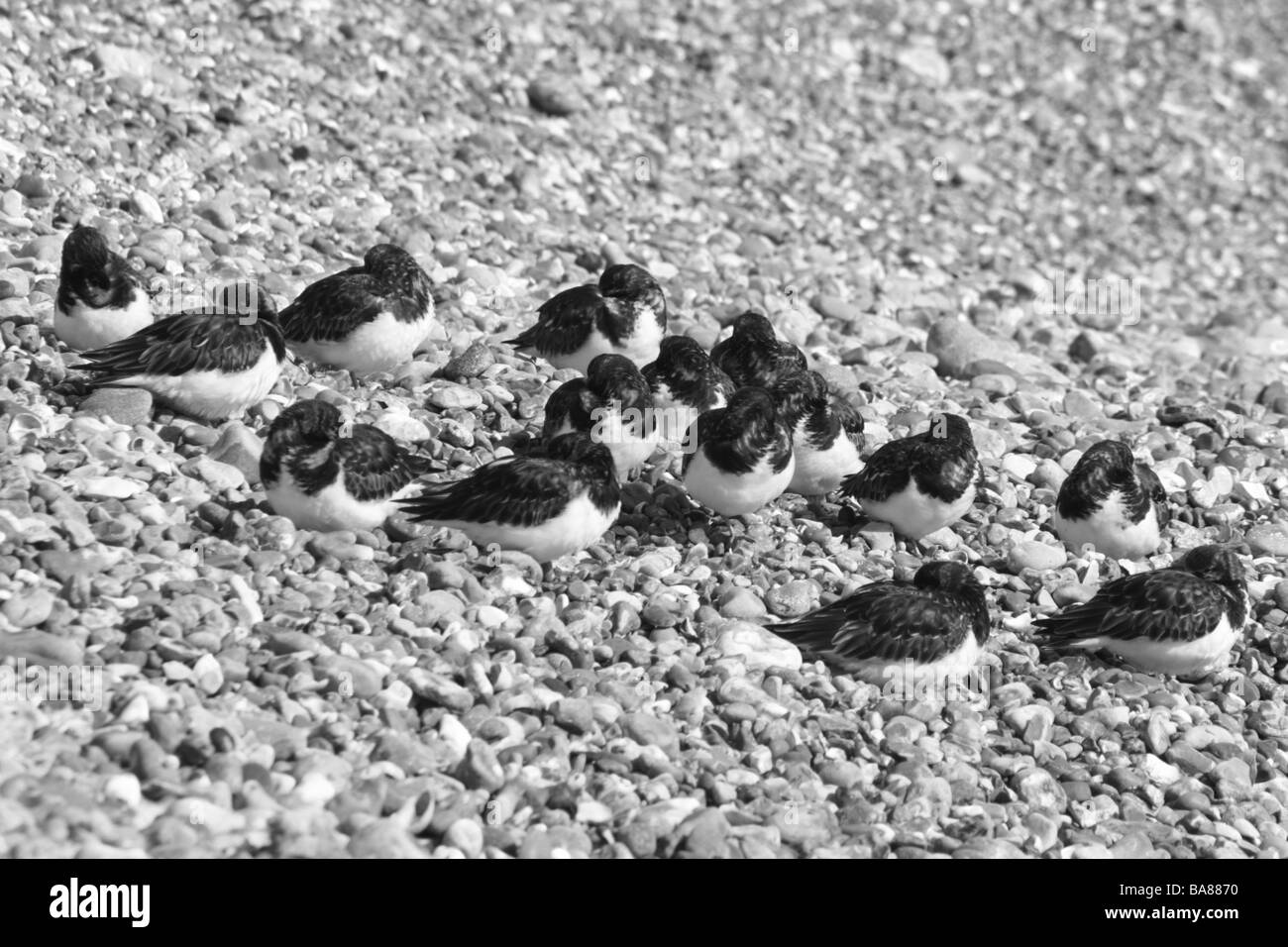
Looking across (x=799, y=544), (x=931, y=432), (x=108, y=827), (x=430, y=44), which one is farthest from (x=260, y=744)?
(x=430, y=44)

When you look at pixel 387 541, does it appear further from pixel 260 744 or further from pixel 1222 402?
pixel 1222 402

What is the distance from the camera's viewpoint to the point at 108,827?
6.78 metres

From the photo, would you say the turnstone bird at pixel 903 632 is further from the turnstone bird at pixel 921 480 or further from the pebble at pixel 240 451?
the pebble at pixel 240 451

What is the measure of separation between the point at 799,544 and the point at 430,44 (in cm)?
974

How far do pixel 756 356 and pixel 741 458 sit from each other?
7.47 feet

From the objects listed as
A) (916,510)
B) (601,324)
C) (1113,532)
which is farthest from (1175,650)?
(601,324)

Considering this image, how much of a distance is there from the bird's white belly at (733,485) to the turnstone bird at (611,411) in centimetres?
44

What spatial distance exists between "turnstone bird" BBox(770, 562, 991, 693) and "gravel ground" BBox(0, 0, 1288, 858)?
27cm

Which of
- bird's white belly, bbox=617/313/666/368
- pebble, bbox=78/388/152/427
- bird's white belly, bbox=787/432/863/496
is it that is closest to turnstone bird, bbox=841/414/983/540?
bird's white belly, bbox=787/432/863/496

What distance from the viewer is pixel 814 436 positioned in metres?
10.6

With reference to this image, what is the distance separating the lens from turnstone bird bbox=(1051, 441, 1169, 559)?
10656 millimetres

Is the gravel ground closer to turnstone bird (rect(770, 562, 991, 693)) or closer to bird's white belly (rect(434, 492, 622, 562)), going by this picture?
bird's white belly (rect(434, 492, 622, 562))

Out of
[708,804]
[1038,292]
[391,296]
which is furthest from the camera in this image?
[1038,292]

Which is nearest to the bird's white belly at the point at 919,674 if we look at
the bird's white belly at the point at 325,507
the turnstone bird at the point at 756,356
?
the bird's white belly at the point at 325,507
